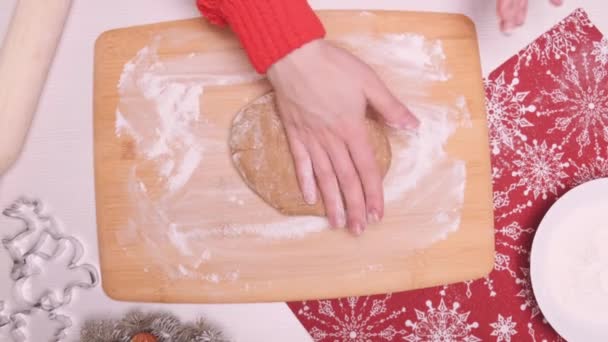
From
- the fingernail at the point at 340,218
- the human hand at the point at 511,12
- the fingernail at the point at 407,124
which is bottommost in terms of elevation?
the fingernail at the point at 340,218

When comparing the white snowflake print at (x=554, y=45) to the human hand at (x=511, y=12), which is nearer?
the human hand at (x=511, y=12)

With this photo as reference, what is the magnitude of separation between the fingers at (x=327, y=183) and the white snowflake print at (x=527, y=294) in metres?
0.31

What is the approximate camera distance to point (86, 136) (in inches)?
31.2

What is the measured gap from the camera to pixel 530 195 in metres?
0.80

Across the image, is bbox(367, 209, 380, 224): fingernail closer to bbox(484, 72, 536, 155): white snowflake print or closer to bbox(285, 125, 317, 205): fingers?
bbox(285, 125, 317, 205): fingers

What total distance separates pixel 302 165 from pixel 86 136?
13.5 inches

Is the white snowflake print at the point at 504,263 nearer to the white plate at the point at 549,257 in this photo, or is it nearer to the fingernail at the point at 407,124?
the white plate at the point at 549,257

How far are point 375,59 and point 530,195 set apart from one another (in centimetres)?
32

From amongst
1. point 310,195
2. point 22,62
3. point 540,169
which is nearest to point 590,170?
point 540,169

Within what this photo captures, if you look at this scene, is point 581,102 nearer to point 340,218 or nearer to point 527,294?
point 527,294

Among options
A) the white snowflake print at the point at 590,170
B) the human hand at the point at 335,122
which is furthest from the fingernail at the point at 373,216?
the white snowflake print at the point at 590,170

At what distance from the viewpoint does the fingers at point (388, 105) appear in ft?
2.22

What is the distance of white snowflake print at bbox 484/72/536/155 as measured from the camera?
80cm

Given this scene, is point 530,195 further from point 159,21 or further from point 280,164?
point 159,21
